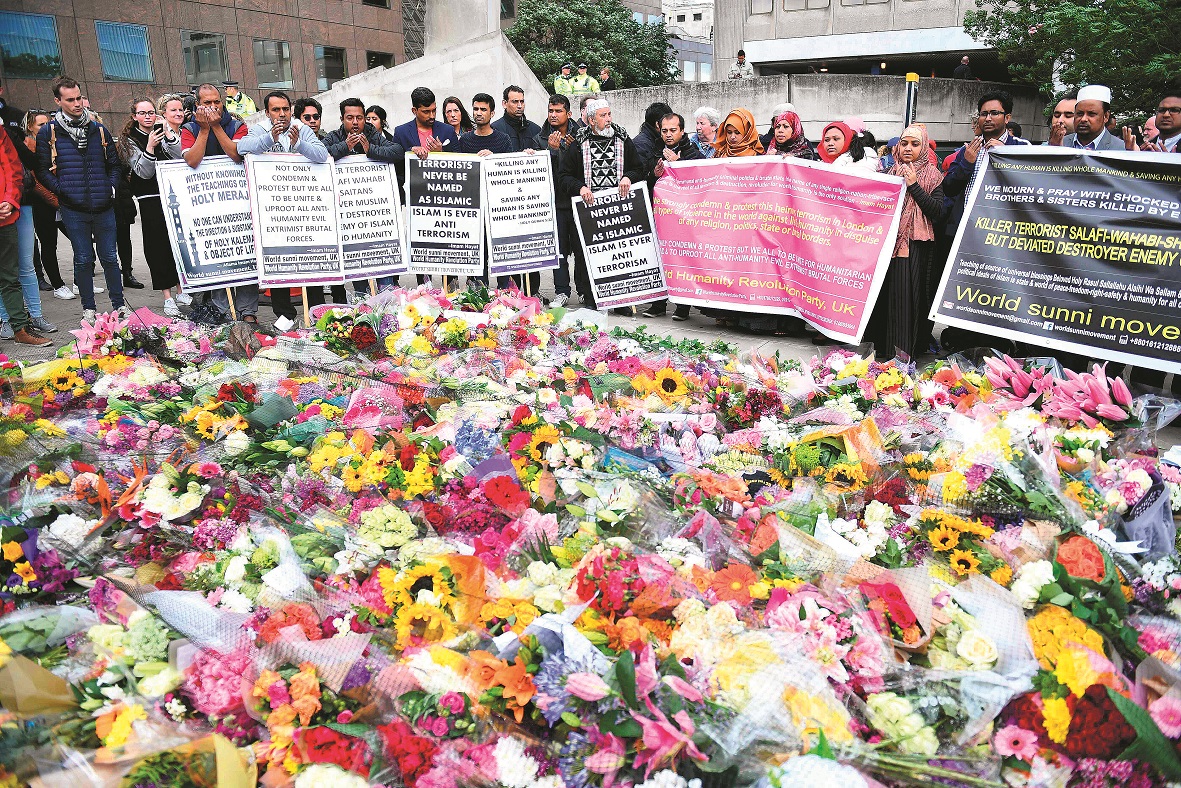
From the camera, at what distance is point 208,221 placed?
6609 mm

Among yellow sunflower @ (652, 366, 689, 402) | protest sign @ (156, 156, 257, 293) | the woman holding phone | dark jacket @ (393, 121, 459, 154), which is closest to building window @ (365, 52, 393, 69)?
the woman holding phone

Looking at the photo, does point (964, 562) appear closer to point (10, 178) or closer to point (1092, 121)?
point (1092, 121)

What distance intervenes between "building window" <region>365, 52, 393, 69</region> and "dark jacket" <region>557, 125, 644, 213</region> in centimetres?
2229

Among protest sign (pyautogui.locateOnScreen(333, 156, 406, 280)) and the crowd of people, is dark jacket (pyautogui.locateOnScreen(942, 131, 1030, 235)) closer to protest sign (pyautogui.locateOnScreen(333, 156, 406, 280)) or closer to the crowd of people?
the crowd of people

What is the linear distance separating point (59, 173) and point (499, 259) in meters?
3.90

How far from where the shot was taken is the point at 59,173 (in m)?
7.03

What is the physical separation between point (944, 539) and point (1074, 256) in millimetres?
3457

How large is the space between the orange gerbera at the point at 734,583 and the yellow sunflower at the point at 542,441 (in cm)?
107

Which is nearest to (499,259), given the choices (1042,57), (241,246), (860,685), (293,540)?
(241,246)

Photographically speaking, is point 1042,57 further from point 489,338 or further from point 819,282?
point 489,338

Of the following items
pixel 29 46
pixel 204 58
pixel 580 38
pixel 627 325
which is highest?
pixel 580 38

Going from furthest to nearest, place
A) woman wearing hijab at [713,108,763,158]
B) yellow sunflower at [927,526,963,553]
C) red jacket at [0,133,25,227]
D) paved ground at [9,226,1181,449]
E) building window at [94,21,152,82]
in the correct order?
1. building window at [94,21,152,82]
2. woman wearing hijab at [713,108,763,158]
3. paved ground at [9,226,1181,449]
4. red jacket at [0,133,25,227]
5. yellow sunflower at [927,526,963,553]

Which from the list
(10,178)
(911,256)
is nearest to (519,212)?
(911,256)

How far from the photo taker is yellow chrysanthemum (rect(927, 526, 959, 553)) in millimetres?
2615
